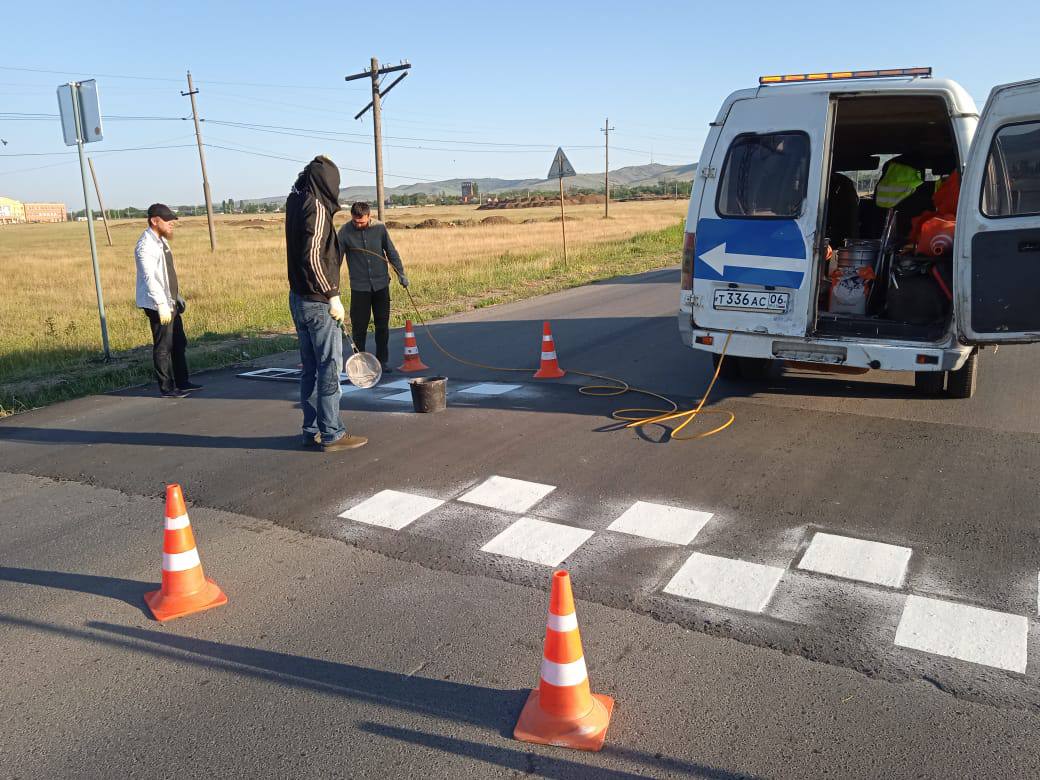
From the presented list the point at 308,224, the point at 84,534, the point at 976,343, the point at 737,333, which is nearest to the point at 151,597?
the point at 84,534

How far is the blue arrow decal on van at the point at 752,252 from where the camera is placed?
6.51 meters

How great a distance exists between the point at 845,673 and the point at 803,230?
4.13 meters

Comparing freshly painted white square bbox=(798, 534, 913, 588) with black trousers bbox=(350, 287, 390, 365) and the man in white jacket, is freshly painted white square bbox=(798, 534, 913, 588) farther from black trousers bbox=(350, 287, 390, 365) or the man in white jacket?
the man in white jacket

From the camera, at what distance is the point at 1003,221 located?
556cm

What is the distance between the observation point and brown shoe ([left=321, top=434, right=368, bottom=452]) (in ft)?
20.7

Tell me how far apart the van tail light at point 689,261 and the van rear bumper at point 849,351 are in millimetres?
468

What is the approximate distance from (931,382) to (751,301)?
1.97 metres

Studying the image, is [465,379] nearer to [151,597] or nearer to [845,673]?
[151,597]

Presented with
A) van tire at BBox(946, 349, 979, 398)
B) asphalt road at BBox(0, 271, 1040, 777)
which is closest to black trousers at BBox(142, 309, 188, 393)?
asphalt road at BBox(0, 271, 1040, 777)

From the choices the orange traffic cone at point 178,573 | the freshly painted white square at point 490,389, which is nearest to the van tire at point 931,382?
the freshly painted white square at point 490,389

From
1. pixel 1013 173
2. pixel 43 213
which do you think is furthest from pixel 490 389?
pixel 43 213

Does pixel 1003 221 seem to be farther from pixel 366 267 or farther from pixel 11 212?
pixel 11 212

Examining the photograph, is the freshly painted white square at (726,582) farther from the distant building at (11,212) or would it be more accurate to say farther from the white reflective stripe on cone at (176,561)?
the distant building at (11,212)

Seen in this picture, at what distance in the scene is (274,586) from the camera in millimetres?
4094
